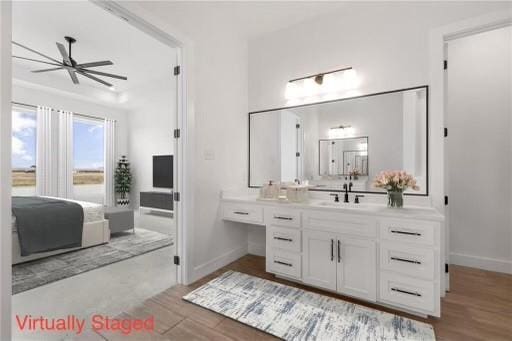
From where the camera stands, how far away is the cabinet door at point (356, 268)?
1967 millimetres

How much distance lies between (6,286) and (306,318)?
1.85m

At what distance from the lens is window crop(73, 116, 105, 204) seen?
5.68 meters

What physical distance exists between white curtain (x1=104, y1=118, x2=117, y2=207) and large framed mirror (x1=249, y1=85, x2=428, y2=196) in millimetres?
4666

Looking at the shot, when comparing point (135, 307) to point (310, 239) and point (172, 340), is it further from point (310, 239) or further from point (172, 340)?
point (310, 239)

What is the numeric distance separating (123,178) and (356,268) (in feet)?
19.6

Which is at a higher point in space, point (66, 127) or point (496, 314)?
point (66, 127)

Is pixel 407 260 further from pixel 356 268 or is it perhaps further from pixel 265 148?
pixel 265 148

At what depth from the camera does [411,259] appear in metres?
1.83

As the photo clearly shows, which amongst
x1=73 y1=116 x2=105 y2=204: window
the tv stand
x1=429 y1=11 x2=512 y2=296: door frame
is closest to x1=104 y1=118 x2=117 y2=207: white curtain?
x1=73 y1=116 x2=105 y2=204: window

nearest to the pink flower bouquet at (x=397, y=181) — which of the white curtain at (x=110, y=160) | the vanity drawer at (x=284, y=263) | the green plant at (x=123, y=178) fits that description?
the vanity drawer at (x=284, y=263)

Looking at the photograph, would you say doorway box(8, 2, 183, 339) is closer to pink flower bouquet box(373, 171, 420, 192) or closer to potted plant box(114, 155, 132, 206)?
potted plant box(114, 155, 132, 206)

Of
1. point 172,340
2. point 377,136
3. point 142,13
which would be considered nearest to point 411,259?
point 377,136

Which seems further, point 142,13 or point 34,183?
point 34,183

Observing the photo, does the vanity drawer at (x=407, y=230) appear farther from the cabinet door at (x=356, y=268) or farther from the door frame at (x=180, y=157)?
the door frame at (x=180, y=157)
